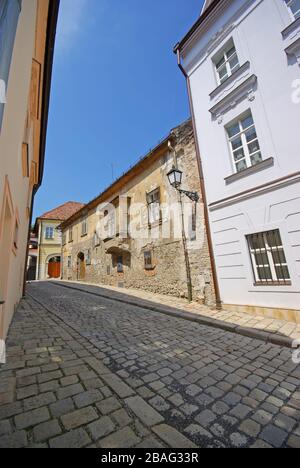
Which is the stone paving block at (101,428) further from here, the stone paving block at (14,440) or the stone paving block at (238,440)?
the stone paving block at (238,440)

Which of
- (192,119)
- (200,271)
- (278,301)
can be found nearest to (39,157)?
(192,119)

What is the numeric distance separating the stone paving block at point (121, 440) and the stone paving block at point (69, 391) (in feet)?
2.36

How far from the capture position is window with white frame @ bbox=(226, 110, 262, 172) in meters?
5.92

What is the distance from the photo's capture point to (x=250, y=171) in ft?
18.8

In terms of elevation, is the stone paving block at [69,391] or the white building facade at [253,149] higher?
the white building facade at [253,149]

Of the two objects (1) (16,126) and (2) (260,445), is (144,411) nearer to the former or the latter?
(2) (260,445)

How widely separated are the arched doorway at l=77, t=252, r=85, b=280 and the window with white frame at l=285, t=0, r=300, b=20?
16.6 meters

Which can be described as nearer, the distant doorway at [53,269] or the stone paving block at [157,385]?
the stone paving block at [157,385]

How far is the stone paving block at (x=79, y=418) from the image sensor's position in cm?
181

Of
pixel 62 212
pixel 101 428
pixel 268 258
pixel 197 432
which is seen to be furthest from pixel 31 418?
pixel 62 212

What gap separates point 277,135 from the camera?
530 centimetres

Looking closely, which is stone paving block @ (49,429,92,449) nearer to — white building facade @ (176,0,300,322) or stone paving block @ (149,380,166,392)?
stone paving block @ (149,380,166,392)

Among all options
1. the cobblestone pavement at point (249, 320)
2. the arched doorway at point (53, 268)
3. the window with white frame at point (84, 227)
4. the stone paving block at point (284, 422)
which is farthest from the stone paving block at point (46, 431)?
the arched doorway at point (53, 268)

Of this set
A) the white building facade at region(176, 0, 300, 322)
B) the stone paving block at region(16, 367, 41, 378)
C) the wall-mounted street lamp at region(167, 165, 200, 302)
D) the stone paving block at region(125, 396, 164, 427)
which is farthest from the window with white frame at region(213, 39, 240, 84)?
the stone paving block at region(16, 367, 41, 378)
